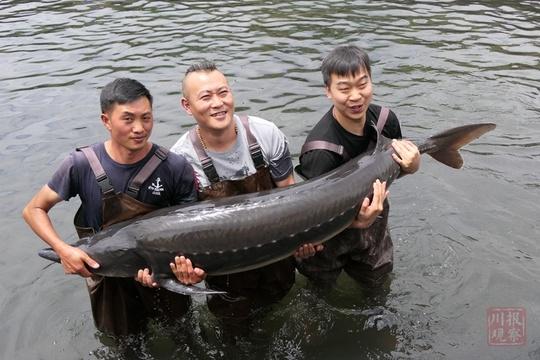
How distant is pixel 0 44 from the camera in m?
11.8

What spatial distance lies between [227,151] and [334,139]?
2.57 ft

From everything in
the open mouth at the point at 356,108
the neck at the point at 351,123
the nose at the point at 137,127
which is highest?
the nose at the point at 137,127

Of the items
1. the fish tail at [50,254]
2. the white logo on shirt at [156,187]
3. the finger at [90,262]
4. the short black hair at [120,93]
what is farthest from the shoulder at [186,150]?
the fish tail at [50,254]

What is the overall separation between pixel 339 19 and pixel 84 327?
9325mm

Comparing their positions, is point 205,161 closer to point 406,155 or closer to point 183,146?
point 183,146

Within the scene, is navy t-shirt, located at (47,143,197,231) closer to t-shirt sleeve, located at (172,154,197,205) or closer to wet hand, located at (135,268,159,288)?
t-shirt sleeve, located at (172,154,197,205)

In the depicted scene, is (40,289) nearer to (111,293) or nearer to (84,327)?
(84,327)

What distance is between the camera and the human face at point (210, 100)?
370 centimetres

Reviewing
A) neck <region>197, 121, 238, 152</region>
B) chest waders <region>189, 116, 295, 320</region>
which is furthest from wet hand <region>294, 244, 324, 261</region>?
neck <region>197, 121, 238, 152</region>

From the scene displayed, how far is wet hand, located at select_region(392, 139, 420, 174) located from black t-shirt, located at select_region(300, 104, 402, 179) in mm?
167

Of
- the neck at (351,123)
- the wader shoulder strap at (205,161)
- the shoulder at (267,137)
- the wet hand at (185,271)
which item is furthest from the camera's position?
the neck at (351,123)

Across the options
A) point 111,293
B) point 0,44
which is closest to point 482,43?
point 111,293

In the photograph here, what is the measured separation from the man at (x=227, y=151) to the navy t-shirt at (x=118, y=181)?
122 millimetres

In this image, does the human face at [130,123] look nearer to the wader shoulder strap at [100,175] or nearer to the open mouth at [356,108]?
the wader shoulder strap at [100,175]
